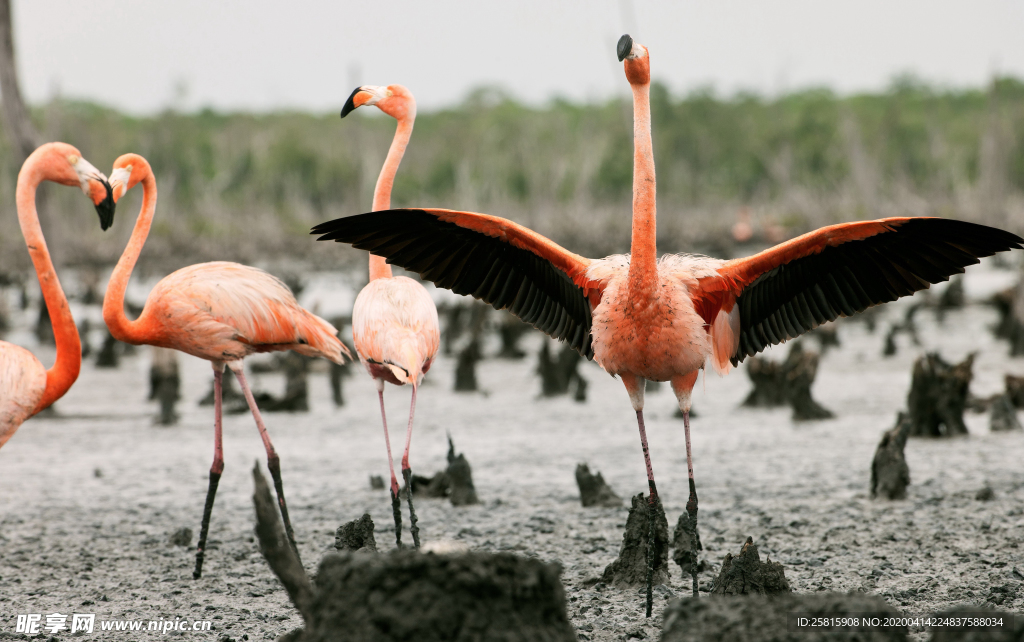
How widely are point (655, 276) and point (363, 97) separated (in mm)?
2052

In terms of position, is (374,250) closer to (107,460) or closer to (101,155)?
(107,460)

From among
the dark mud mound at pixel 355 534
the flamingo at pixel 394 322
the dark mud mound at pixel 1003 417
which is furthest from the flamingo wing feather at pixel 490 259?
the dark mud mound at pixel 1003 417

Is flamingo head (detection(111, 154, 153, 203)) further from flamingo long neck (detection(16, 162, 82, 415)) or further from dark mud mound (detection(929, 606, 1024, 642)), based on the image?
dark mud mound (detection(929, 606, 1024, 642))

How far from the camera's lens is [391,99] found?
18.2ft

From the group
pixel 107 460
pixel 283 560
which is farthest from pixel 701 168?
pixel 283 560

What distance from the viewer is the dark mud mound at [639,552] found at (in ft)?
15.1

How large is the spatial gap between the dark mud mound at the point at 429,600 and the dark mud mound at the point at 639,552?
76.8 inches

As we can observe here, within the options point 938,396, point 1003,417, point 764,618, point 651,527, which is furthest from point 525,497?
point 1003,417

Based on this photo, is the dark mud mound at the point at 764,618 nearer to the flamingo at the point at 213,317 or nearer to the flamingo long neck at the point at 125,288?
the flamingo at the point at 213,317

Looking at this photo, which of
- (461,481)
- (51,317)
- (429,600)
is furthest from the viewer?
(461,481)

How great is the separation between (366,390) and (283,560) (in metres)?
9.04

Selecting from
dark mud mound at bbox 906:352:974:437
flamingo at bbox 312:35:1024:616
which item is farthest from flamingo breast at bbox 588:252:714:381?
dark mud mound at bbox 906:352:974:437

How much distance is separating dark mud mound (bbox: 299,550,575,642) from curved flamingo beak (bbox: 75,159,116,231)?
2.96 metres

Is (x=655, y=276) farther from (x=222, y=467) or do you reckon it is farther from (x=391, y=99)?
(x=222, y=467)
